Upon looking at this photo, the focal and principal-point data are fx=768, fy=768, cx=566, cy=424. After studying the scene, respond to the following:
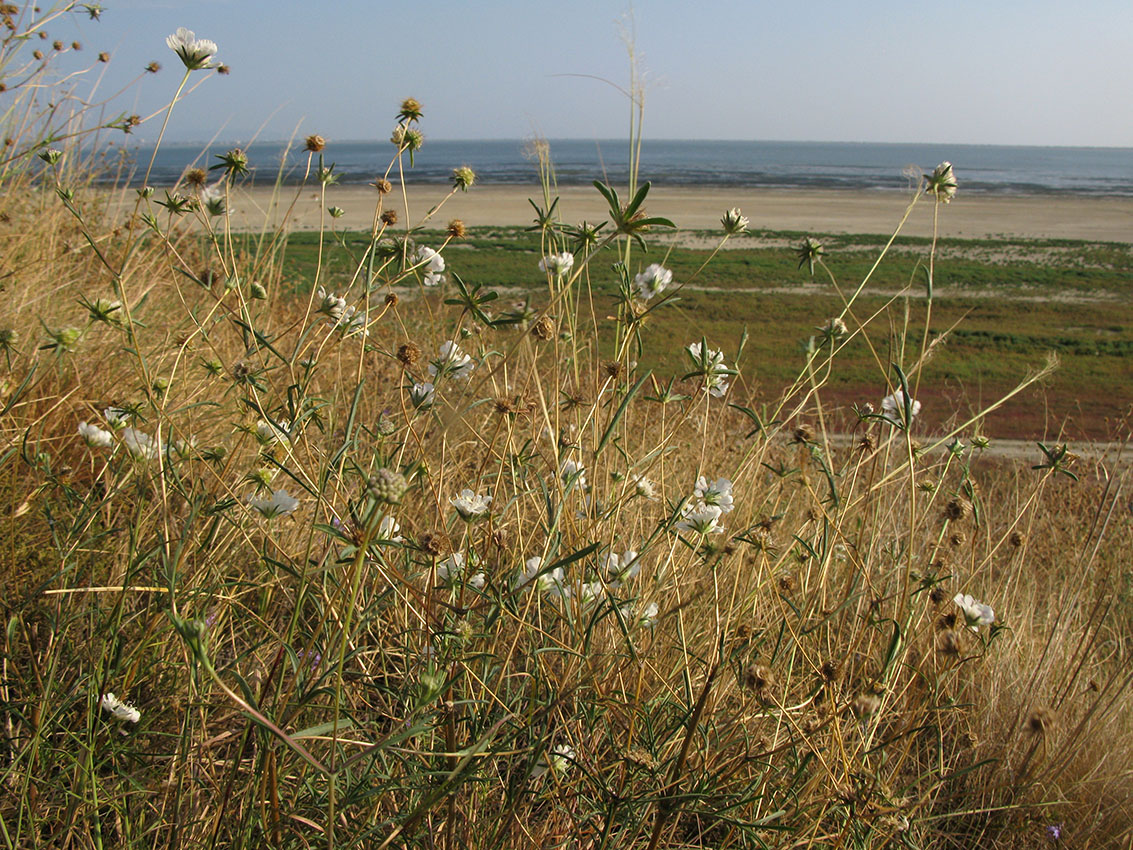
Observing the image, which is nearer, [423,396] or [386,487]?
[386,487]

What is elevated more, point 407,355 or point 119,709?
point 407,355

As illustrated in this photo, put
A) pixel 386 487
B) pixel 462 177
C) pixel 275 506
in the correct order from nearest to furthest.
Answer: pixel 386 487 → pixel 275 506 → pixel 462 177

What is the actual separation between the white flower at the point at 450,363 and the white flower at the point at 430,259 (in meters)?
0.22

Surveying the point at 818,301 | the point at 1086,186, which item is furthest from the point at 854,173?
the point at 818,301

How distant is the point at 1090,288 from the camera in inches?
646

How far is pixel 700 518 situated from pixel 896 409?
0.52 meters

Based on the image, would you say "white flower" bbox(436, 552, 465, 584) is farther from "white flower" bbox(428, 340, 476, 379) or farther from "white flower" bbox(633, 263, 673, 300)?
"white flower" bbox(633, 263, 673, 300)

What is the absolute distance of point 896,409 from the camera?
167 centimetres

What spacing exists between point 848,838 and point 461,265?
16.3 metres

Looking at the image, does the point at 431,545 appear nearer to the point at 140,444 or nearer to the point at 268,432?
the point at 268,432

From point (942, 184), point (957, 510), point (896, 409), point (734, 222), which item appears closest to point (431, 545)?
point (734, 222)

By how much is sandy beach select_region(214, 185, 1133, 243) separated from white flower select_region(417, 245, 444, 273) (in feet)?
60.9

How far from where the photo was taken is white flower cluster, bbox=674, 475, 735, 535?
154cm

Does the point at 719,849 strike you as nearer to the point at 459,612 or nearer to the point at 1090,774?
the point at 459,612
